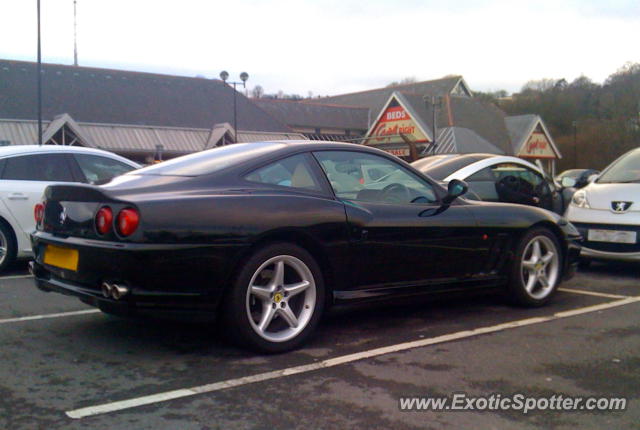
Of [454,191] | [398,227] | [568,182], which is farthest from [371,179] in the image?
[568,182]

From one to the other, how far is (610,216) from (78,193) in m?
5.80

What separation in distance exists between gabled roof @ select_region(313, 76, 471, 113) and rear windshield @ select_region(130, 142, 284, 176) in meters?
43.6

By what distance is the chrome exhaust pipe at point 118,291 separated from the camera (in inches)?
149

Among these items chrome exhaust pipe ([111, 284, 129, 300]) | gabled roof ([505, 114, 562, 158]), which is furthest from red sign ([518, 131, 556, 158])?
chrome exhaust pipe ([111, 284, 129, 300])

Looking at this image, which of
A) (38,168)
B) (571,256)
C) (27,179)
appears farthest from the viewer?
(38,168)

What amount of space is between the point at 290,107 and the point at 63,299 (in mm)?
42339

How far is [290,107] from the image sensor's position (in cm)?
4734

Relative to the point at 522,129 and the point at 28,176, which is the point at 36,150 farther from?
the point at 522,129

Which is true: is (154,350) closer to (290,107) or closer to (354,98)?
(290,107)

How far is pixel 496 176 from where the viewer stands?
8.17 metres

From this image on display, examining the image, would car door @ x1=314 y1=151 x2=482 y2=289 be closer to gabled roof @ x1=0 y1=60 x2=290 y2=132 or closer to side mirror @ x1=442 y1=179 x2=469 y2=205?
side mirror @ x1=442 y1=179 x2=469 y2=205

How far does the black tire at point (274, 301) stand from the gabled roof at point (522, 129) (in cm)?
3959

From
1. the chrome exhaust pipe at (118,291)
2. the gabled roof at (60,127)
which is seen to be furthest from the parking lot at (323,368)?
the gabled roof at (60,127)

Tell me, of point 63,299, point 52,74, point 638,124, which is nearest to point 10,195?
point 63,299
